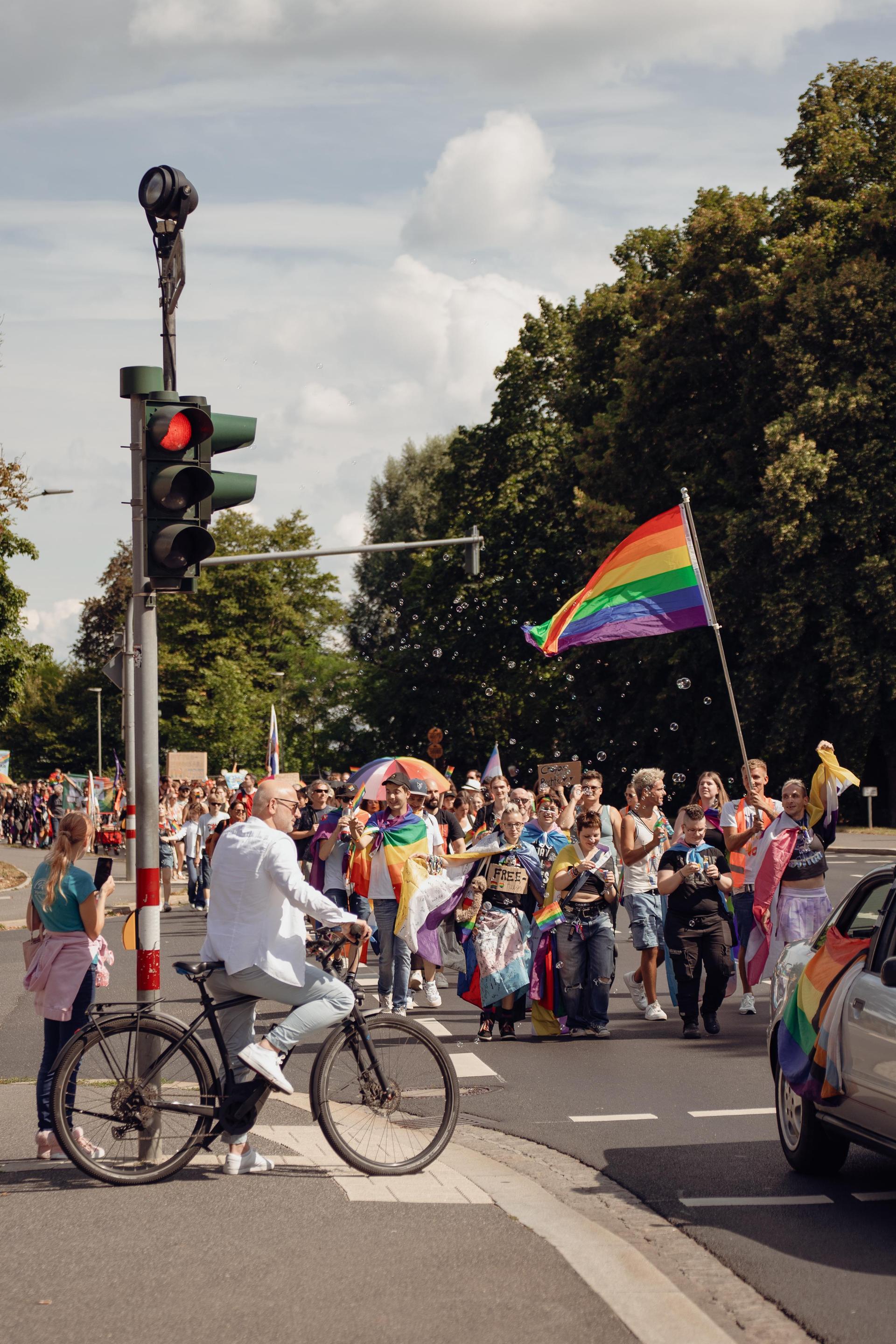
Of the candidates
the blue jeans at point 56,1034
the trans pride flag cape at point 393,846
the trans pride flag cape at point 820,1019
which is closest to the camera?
the trans pride flag cape at point 820,1019

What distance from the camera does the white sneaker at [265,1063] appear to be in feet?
21.9

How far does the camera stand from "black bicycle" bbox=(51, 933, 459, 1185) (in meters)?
6.72

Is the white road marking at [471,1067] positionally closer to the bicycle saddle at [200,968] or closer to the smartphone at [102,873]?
the smartphone at [102,873]

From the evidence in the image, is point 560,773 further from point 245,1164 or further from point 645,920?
point 245,1164

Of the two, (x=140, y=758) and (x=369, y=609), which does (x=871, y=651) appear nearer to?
(x=140, y=758)

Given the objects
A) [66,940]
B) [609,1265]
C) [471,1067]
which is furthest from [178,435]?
[471,1067]

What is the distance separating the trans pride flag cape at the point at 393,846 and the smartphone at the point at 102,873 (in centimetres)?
479

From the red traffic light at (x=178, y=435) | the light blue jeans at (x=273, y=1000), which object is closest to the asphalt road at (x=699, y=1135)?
the light blue jeans at (x=273, y=1000)

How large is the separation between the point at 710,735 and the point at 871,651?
5558 millimetres

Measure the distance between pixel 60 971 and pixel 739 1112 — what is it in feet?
11.9

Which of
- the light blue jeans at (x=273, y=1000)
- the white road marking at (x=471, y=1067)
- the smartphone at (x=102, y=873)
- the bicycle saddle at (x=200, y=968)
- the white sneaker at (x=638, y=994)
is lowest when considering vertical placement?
the white road marking at (x=471, y=1067)

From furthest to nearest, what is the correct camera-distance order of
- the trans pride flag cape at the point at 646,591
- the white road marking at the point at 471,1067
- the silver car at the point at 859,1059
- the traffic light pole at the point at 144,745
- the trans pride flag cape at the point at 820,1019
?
the trans pride flag cape at the point at 646,591, the white road marking at the point at 471,1067, the traffic light pole at the point at 144,745, the trans pride flag cape at the point at 820,1019, the silver car at the point at 859,1059

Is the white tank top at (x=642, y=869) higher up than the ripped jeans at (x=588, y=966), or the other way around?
the white tank top at (x=642, y=869)

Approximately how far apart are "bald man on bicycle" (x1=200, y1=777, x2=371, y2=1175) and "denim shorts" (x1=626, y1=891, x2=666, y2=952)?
5.30 meters
